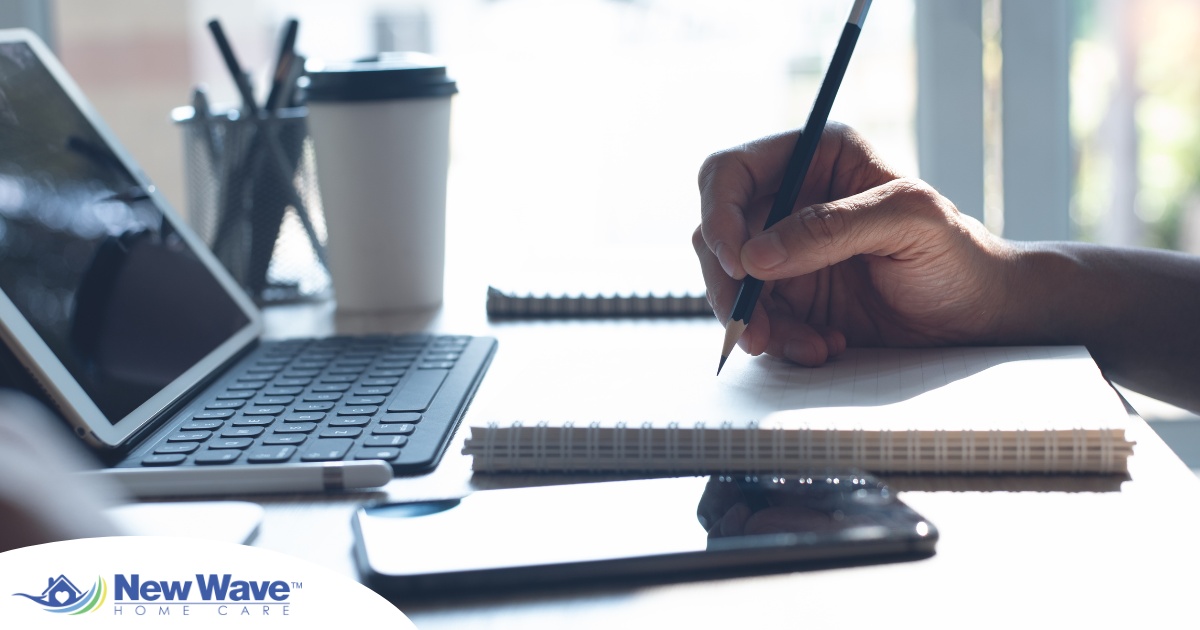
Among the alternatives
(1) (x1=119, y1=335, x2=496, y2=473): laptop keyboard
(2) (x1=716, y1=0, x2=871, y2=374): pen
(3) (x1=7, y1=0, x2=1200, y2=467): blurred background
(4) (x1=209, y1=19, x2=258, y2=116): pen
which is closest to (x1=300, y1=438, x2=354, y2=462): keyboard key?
(1) (x1=119, y1=335, x2=496, y2=473): laptop keyboard

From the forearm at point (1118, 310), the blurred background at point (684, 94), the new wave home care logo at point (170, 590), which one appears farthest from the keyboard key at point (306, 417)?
the blurred background at point (684, 94)

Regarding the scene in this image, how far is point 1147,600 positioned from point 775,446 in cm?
19

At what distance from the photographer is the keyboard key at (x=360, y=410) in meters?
0.65

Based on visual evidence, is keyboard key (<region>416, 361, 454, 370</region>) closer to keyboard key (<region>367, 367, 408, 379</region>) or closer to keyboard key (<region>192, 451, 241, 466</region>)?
keyboard key (<region>367, 367, 408, 379</region>)

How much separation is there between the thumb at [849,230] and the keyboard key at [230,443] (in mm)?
316

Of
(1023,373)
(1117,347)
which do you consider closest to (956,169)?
(1117,347)

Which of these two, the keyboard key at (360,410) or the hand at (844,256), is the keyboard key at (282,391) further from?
the hand at (844,256)

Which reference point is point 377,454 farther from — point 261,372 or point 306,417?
point 261,372

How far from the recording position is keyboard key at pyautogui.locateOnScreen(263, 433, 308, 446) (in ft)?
1.95

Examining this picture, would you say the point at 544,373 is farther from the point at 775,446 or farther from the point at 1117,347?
the point at 1117,347

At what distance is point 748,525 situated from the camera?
17.8 inches

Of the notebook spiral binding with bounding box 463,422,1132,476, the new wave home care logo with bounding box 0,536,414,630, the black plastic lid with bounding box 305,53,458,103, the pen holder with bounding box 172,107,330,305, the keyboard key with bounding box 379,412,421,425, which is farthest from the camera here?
the pen holder with bounding box 172,107,330,305

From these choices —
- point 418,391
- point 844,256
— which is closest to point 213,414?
point 418,391

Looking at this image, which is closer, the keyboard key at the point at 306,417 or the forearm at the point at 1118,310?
the keyboard key at the point at 306,417
